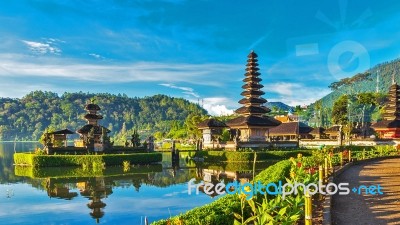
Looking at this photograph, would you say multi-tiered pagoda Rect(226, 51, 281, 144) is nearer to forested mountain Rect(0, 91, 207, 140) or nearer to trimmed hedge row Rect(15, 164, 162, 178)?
trimmed hedge row Rect(15, 164, 162, 178)

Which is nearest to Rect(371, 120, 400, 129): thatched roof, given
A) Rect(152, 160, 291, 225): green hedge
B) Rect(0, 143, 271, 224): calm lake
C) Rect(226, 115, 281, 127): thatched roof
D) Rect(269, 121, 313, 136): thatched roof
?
Rect(269, 121, 313, 136): thatched roof

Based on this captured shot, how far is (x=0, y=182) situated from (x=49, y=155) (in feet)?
33.8

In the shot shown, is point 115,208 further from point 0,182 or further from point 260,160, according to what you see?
point 260,160

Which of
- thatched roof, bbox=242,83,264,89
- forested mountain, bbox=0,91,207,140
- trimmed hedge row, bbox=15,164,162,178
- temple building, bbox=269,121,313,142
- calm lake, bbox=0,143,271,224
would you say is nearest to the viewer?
calm lake, bbox=0,143,271,224

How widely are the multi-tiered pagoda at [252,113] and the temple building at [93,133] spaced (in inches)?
612

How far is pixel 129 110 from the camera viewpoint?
7598 inches

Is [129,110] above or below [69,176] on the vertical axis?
above

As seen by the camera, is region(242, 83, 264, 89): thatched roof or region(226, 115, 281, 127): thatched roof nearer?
region(226, 115, 281, 127): thatched roof

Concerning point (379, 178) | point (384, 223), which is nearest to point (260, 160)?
point (379, 178)

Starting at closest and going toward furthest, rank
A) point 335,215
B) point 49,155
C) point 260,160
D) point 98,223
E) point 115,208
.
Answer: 1. point 335,215
2. point 98,223
3. point 115,208
4. point 49,155
5. point 260,160

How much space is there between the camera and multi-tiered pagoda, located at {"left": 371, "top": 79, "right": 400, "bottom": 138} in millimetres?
58550

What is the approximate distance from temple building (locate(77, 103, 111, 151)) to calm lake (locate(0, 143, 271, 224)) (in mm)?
12137

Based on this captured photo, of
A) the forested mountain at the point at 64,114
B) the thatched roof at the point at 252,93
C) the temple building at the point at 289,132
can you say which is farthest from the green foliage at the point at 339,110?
the forested mountain at the point at 64,114

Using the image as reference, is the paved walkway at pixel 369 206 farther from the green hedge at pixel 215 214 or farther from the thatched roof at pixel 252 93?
the thatched roof at pixel 252 93
